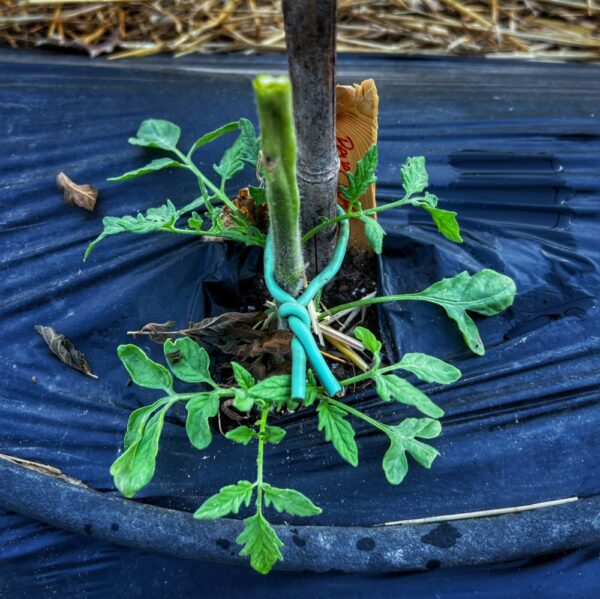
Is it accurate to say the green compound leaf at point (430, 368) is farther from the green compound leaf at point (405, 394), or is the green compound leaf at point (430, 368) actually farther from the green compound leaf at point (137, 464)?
the green compound leaf at point (137, 464)

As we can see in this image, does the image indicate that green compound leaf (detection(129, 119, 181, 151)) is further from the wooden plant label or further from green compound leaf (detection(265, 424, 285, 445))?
green compound leaf (detection(265, 424, 285, 445))

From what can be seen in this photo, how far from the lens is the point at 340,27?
184cm

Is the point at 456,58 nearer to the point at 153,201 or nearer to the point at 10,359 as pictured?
the point at 153,201

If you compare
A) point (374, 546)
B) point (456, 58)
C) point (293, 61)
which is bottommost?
point (374, 546)

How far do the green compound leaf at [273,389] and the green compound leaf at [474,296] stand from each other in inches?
10.1

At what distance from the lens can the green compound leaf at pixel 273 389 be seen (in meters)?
0.72

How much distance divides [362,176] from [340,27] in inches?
46.8

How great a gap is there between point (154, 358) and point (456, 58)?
127 centimetres

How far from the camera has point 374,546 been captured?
766 mm

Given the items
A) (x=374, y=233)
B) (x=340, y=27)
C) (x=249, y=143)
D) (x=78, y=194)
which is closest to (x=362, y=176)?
(x=374, y=233)

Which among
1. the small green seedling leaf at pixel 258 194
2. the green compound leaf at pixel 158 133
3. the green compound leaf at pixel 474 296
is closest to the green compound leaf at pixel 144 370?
the small green seedling leaf at pixel 258 194

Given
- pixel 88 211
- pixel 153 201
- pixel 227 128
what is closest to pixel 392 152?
pixel 227 128

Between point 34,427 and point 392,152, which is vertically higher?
point 392,152

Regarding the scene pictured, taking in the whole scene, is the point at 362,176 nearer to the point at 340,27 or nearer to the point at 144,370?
the point at 144,370
